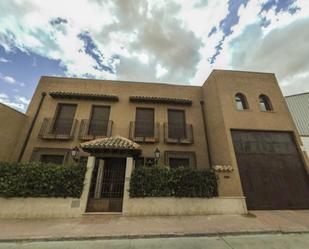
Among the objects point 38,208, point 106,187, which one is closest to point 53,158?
point 38,208

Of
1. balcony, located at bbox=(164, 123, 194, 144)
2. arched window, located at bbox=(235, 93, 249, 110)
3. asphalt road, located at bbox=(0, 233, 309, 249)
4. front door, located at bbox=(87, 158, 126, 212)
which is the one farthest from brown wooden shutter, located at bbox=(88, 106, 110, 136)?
arched window, located at bbox=(235, 93, 249, 110)

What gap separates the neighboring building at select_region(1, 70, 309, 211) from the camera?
24.2ft

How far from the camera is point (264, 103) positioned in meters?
9.50

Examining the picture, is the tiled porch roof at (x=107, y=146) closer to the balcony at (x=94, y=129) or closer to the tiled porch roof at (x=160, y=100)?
the balcony at (x=94, y=129)

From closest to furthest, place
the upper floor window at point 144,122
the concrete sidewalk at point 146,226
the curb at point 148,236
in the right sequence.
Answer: the curb at point 148,236 → the concrete sidewalk at point 146,226 → the upper floor window at point 144,122

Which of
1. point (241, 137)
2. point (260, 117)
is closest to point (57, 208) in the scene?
point (241, 137)

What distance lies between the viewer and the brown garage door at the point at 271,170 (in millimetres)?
7316

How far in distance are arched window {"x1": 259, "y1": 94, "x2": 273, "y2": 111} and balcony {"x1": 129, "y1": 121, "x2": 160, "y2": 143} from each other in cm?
697

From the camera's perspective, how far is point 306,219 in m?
5.95

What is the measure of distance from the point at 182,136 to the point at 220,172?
3.56 meters

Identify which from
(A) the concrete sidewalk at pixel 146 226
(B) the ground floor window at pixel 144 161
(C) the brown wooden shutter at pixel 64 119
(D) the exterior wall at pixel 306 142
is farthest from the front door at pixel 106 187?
(D) the exterior wall at pixel 306 142

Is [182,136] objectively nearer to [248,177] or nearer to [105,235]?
[248,177]

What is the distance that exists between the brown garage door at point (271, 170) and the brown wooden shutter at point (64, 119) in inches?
413

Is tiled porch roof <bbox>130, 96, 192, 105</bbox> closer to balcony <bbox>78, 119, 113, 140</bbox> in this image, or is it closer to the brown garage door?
balcony <bbox>78, 119, 113, 140</bbox>
